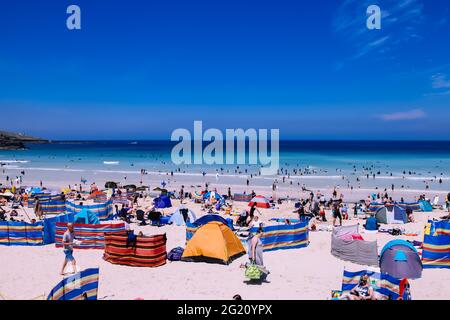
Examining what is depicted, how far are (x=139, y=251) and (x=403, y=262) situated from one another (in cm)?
714

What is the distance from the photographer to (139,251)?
10.9m

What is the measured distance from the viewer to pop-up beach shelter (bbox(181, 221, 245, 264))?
1130 cm

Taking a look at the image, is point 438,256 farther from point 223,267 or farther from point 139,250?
point 139,250

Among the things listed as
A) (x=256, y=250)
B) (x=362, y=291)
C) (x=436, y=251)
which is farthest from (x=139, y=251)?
(x=436, y=251)

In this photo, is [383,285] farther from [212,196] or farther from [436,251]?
[212,196]

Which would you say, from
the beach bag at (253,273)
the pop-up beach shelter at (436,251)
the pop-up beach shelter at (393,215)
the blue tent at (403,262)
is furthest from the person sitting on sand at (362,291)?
the pop-up beach shelter at (393,215)

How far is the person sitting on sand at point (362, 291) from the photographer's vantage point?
7.66 metres

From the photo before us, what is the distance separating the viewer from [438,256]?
434 inches

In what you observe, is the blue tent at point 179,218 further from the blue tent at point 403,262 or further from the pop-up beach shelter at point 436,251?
the pop-up beach shelter at point 436,251

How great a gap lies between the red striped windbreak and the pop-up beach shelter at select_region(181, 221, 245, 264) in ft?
2.75

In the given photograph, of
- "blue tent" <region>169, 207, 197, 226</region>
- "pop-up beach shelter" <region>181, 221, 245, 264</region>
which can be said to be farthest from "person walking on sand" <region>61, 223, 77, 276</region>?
"blue tent" <region>169, 207, 197, 226</region>

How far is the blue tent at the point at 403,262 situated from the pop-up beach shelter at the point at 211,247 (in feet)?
14.3

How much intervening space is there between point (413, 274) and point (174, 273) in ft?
20.7
